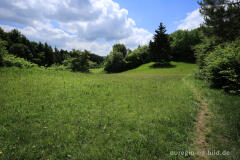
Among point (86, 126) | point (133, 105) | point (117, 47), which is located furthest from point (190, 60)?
point (86, 126)

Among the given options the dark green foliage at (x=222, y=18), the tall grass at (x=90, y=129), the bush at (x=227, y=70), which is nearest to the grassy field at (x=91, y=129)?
the tall grass at (x=90, y=129)

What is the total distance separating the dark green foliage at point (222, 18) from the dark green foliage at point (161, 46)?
2632cm

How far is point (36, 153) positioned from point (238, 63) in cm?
1150

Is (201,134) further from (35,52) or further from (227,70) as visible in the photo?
(35,52)

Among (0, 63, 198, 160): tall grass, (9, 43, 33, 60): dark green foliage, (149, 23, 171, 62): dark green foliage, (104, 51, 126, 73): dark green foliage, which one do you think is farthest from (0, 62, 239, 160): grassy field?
(104, 51, 126, 73): dark green foliage

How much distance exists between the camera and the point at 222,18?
1485cm

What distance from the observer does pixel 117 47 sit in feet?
256

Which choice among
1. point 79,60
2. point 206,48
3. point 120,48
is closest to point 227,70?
point 206,48

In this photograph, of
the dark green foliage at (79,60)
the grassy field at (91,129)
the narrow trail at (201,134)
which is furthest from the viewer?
the dark green foliage at (79,60)

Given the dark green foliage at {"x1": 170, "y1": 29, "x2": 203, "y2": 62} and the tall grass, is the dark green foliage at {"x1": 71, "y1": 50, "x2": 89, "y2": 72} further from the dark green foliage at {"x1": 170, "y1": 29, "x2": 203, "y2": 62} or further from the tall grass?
the dark green foliage at {"x1": 170, "y1": 29, "x2": 203, "y2": 62}

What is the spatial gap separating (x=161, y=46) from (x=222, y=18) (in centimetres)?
2802

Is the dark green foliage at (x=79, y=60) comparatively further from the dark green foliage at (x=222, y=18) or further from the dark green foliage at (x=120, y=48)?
the dark green foliage at (x=120, y=48)

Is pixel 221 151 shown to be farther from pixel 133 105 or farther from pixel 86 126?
pixel 86 126

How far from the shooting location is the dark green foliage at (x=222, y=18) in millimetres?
14055
